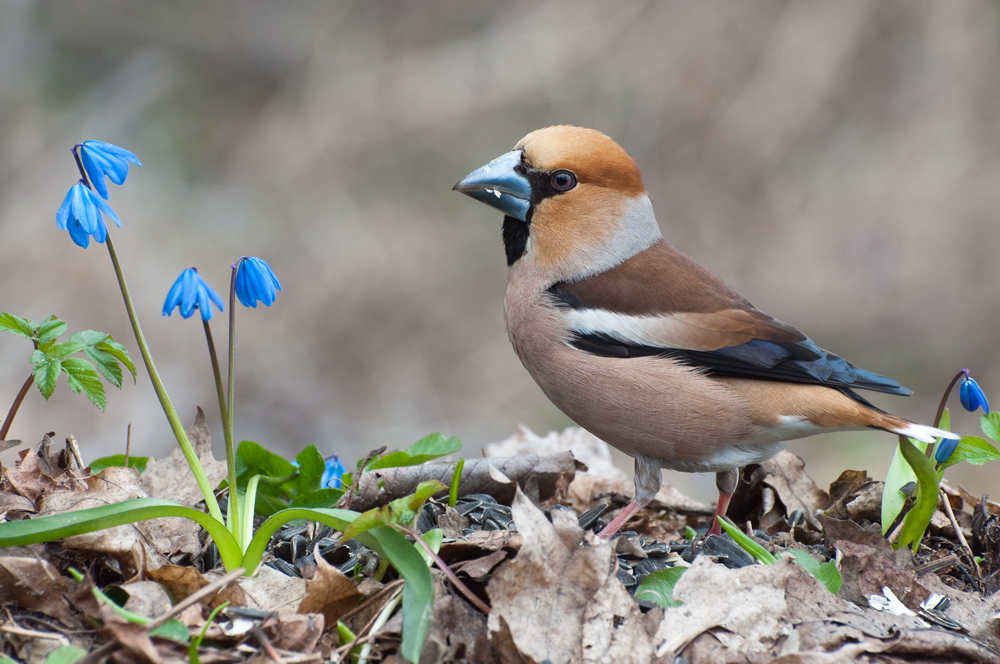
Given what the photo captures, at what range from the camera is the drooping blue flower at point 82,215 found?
227 centimetres

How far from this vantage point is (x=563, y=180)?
3803 millimetres

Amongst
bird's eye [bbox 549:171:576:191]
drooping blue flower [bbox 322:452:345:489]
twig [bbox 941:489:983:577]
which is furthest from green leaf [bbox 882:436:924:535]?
drooping blue flower [bbox 322:452:345:489]

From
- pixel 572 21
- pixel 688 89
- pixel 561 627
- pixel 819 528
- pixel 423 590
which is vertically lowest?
pixel 819 528

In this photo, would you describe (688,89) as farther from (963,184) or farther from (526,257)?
(526,257)

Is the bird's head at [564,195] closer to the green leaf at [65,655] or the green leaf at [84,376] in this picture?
the green leaf at [84,376]

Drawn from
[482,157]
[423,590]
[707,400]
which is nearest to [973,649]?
[707,400]

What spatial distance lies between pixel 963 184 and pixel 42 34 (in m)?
9.48

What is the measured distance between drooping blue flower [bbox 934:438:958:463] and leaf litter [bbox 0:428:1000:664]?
34 cm

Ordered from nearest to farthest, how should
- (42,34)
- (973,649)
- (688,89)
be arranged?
1. (973,649)
2. (42,34)
3. (688,89)

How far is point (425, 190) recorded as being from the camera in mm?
9070

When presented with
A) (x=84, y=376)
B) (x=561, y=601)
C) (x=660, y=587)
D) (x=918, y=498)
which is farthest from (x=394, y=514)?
(x=918, y=498)

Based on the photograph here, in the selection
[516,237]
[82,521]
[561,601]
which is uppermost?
[516,237]

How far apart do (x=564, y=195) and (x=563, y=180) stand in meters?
0.07

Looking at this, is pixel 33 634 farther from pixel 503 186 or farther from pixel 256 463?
pixel 503 186
